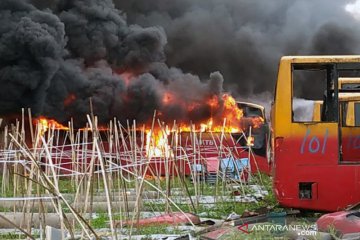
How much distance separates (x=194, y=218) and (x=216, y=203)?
9.03ft

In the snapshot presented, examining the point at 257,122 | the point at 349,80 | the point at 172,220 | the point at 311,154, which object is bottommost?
the point at 172,220

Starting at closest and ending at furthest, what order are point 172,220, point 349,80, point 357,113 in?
point 172,220 < point 357,113 < point 349,80

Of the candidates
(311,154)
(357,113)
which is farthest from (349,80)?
(311,154)

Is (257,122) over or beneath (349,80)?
beneath

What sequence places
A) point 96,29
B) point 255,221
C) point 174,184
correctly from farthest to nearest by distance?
point 96,29 → point 174,184 → point 255,221

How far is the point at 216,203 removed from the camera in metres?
10.5

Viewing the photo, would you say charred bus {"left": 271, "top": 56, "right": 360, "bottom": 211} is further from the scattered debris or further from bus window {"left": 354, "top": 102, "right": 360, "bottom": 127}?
the scattered debris

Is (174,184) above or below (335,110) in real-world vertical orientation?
below

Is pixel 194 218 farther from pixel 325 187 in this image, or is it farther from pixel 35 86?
pixel 35 86

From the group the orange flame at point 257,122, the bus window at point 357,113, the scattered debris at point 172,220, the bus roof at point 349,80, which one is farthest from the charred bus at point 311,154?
the orange flame at point 257,122

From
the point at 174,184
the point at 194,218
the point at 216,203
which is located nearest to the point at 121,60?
the point at 174,184

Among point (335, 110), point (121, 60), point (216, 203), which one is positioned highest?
point (121, 60)

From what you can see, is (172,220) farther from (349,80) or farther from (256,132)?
(256,132)

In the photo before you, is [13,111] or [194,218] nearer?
[194,218]
